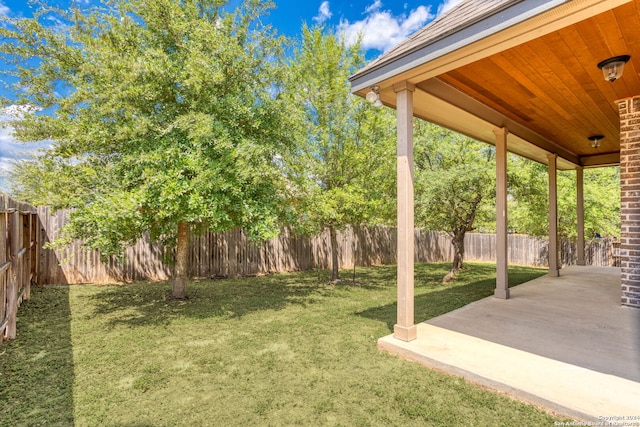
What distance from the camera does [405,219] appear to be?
342cm

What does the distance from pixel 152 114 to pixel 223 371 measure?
4.20m

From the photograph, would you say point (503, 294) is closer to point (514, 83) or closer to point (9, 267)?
point (514, 83)

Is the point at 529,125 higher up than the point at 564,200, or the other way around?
the point at 529,125

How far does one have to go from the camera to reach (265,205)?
5062mm

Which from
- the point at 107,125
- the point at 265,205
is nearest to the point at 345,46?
the point at 265,205

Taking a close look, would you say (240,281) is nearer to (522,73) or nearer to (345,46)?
(345,46)

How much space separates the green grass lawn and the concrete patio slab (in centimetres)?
16

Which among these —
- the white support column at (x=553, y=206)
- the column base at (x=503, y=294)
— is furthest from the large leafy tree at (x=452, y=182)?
the column base at (x=503, y=294)

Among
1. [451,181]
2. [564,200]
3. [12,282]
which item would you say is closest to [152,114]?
[12,282]

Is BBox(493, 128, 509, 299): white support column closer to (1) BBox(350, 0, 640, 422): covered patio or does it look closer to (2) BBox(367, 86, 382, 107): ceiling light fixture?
(1) BBox(350, 0, 640, 422): covered patio

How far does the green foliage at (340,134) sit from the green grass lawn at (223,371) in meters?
2.50

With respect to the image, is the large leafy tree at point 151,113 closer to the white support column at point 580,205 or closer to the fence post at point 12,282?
the fence post at point 12,282

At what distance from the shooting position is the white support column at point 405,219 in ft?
11.1

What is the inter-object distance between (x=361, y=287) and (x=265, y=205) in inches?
141
